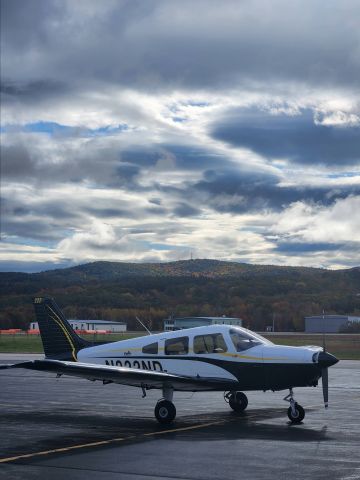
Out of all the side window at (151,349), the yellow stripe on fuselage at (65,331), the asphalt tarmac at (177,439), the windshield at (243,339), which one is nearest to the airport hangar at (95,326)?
the asphalt tarmac at (177,439)

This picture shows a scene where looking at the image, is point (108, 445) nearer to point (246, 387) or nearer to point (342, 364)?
point (246, 387)

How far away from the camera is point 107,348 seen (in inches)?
780

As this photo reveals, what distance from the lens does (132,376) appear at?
55.3 feet

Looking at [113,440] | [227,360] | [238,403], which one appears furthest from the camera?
[238,403]

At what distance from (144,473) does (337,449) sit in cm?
425

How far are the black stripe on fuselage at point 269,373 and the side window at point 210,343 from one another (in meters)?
0.22

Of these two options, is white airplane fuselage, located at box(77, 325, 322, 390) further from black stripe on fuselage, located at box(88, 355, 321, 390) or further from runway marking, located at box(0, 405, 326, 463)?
runway marking, located at box(0, 405, 326, 463)

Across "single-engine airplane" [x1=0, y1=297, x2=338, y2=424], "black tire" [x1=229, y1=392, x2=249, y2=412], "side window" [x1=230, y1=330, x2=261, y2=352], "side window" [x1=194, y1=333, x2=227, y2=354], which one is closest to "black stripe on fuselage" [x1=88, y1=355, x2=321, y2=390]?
"single-engine airplane" [x1=0, y1=297, x2=338, y2=424]

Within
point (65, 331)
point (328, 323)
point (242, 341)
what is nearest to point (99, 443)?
point (242, 341)

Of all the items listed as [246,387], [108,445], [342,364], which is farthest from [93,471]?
[342,364]

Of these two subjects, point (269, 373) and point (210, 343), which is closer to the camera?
point (269, 373)

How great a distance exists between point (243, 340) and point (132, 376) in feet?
10.2

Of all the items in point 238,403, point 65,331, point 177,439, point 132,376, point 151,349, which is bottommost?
point 177,439

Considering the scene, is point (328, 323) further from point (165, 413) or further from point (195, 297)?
point (165, 413)
